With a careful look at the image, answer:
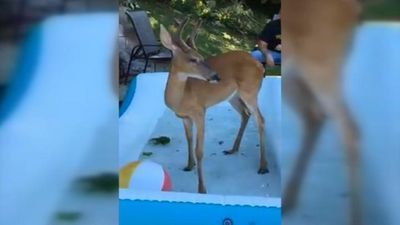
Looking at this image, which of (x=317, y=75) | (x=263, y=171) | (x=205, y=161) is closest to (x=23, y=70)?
(x=205, y=161)

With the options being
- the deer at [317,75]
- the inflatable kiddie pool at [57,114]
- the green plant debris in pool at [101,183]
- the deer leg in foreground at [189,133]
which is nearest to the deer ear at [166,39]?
the inflatable kiddie pool at [57,114]

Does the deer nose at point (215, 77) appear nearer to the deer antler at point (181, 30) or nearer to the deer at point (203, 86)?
the deer at point (203, 86)

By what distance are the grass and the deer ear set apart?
0.02 meters

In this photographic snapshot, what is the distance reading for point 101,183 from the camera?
398cm

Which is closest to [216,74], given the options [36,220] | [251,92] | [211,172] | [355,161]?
[251,92]

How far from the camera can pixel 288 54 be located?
391cm

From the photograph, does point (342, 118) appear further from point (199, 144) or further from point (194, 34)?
point (194, 34)

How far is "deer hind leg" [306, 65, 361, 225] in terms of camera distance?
3.85 meters

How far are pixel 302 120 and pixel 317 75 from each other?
0.79ft

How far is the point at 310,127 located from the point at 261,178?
0.38 meters

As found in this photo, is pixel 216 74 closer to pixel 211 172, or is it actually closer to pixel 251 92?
pixel 251 92

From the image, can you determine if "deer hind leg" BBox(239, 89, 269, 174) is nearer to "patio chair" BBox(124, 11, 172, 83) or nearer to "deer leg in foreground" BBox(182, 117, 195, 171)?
"deer leg in foreground" BBox(182, 117, 195, 171)

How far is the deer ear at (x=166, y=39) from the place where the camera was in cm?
403

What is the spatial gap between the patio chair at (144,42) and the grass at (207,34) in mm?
33
